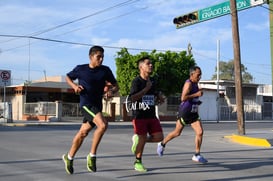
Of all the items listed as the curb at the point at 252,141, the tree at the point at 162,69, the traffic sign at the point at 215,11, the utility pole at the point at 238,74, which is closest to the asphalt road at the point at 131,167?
the curb at the point at 252,141

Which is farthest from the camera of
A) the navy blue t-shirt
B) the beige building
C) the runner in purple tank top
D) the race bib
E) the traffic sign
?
the beige building

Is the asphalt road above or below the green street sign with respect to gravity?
below

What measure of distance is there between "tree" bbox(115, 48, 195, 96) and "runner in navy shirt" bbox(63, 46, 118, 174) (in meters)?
28.9

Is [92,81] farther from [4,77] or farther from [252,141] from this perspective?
[4,77]

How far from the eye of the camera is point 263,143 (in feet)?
42.5

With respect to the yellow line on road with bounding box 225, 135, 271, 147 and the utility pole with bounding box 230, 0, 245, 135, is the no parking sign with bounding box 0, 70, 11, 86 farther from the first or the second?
the yellow line on road with bounding box 225, 135, 271, 147

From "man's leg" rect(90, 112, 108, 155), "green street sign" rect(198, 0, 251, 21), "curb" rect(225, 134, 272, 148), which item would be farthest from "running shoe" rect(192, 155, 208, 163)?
"green street sign" rect(198, 0, 251, 21)

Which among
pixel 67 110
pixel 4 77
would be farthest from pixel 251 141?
pixel 67 110

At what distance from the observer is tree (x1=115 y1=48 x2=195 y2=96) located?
35781 mm

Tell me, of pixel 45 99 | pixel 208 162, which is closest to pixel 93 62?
pixel 208 162

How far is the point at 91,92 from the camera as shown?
6.43 m

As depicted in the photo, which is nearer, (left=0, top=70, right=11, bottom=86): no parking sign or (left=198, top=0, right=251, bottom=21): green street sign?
(left=198, top=0, right=251, bottom=21): green street sign

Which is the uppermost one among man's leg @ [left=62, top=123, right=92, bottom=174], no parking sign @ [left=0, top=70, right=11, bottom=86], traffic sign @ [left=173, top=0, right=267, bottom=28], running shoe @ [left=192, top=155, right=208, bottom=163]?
traffic sign @ [left=173, top=0, right=267, bottom=28]

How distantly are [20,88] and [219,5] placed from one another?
85.7 feet
